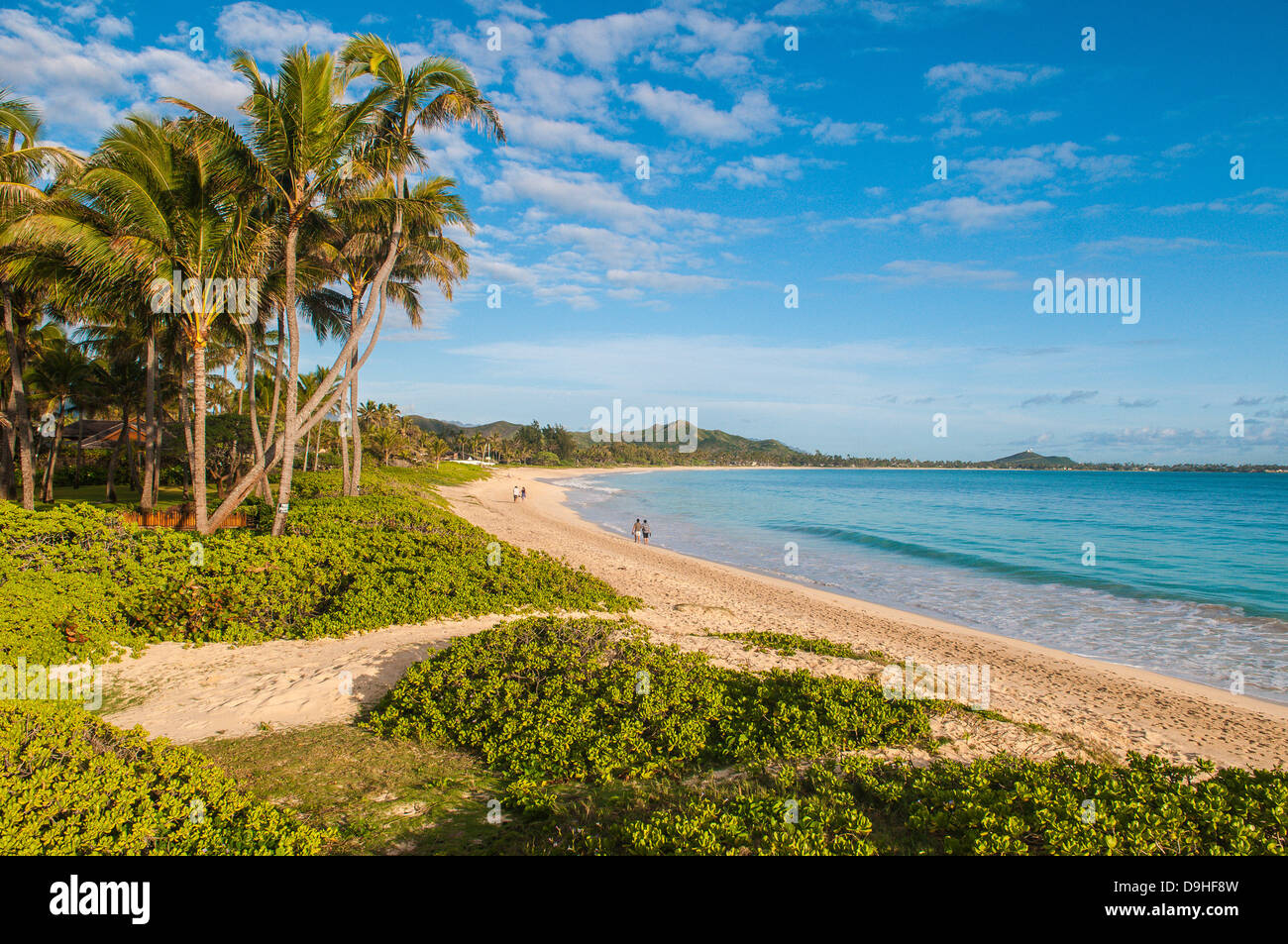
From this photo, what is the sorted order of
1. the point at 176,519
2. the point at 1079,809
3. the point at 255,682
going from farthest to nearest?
the point at 176,519
the point at 255,682
the point at 1079,809

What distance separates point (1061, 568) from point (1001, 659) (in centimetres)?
1514

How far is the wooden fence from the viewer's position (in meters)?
15.8

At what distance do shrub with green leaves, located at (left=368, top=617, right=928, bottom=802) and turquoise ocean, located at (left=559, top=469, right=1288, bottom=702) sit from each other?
9.62 meters

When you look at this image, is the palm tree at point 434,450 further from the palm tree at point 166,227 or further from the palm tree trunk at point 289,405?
the palm tree at point 166,227

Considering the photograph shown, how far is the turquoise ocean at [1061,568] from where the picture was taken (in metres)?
14.4

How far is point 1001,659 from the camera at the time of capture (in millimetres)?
12266

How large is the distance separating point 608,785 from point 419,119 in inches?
681

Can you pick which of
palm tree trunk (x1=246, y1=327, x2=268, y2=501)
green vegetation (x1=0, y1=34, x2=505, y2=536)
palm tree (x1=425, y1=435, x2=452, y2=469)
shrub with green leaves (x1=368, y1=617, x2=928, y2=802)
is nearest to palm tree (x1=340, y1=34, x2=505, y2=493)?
green vegetation (x1=0, y1=34, x2=505, y2=536)

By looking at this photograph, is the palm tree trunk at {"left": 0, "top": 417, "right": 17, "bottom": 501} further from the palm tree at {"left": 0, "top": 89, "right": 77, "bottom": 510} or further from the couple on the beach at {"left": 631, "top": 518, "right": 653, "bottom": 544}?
the couple on the beach at {"left": 631, "top": 518, "right": 653, "bottom": 544}

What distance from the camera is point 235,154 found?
45.3 ft

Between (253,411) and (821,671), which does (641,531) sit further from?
(821,671)

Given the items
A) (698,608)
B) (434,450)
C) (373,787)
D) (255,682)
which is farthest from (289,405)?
(434,450)
